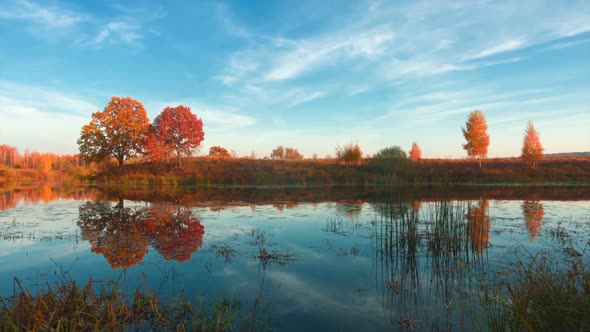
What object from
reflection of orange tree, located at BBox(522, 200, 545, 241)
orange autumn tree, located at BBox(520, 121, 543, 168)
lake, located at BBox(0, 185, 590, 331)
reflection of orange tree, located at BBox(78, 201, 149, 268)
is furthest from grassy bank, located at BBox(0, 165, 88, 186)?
orange autumn tree, located at BBox(520, 121, 543, 168)

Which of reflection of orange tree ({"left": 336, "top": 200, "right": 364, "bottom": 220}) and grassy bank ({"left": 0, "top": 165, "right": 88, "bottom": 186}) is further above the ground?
grassy bank ({"left": 0, "top": 165, "right": 88, "bottom": 186})

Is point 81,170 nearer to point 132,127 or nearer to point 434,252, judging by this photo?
point 132,127

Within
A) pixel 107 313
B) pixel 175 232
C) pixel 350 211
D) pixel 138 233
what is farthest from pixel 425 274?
pixel 138 233

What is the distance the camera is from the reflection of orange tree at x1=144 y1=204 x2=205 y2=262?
26.1ft

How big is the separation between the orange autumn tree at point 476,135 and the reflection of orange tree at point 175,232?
41249 mm

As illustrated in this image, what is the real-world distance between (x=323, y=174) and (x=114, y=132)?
2482 cm

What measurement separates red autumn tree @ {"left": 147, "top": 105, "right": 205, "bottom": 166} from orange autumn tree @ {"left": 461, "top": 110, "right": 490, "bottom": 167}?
36.3 m

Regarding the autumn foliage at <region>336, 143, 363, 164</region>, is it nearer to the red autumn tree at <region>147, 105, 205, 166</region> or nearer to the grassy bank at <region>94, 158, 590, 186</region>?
the grassy bank at <region>94, 158, 590, 186</region>

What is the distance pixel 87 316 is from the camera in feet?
13.8

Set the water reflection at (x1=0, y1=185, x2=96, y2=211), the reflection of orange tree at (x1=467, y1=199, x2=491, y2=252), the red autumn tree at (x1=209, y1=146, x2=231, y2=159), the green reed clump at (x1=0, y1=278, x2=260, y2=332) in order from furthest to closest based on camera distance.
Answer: the red autumn tree at (x1=209, y1=146, x2=231, y2=159) < the water reflection at (x1=0, y1=185, x2=96, y2=211) < the reflection of orange tree at (x1=467, y1=199, x2=491, y2=252) < the green reed clump at (x1=0, y1=278, x2=260, y2=332)

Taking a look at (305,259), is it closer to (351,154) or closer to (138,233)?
(138,233)

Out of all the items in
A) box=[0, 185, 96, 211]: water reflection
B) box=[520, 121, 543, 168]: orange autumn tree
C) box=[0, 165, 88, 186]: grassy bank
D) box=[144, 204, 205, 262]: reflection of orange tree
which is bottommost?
box=[144, 204, 205, 262]: reflection of orange tree

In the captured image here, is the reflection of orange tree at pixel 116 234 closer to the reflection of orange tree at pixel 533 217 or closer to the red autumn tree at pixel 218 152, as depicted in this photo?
the reflection of orange tree at pixel 533 217

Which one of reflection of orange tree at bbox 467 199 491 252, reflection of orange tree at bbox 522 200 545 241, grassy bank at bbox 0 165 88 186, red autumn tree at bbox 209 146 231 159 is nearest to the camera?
reflection of orange tree at bbox 467 199 491 252
